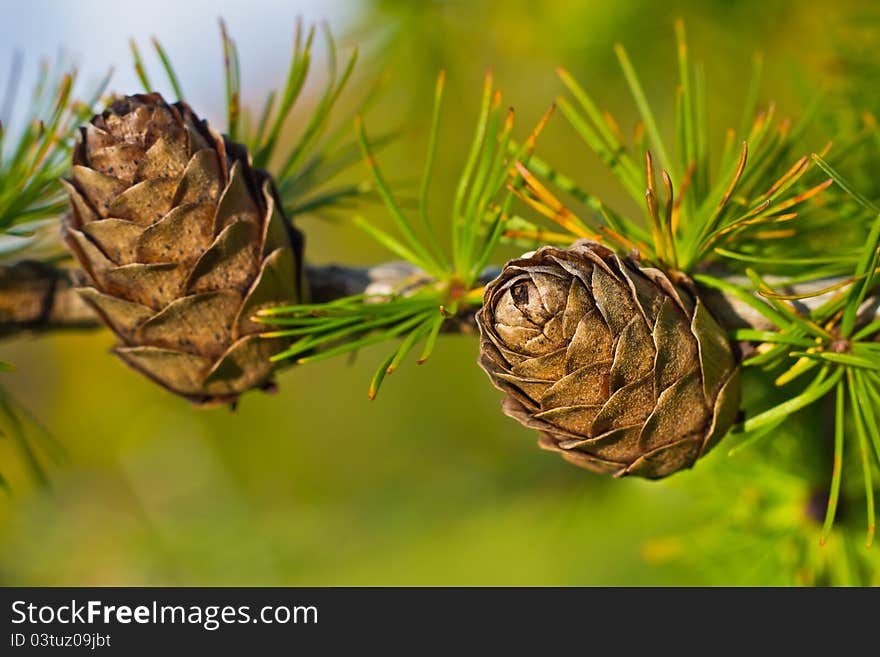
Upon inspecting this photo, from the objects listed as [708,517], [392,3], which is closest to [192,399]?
[708,517]

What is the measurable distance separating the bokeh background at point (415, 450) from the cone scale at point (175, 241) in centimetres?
13

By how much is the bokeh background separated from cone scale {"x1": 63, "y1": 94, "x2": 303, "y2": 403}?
0.13m

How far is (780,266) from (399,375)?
318cm

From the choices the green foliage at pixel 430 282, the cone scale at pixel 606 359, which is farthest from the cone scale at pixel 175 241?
the cone scale at pixel 606 359

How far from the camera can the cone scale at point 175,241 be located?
513 mm

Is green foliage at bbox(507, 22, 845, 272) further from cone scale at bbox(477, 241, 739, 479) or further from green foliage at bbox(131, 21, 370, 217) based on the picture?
green foliage at bbox(131, 21, 370, 217)

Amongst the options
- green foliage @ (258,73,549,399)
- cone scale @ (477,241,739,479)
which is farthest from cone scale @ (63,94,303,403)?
cone scale @ (477,241,739,479)

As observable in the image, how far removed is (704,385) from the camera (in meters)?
0.47

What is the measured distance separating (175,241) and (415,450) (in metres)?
3.03

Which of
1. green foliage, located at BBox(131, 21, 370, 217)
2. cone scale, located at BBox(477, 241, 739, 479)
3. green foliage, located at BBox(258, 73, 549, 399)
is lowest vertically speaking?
cone scale, located at BBox(477, 241, 739, 479)

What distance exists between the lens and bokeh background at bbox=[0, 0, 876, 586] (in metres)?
1.23

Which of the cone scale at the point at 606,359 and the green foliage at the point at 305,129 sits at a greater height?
the green foliage at the point at 305,129

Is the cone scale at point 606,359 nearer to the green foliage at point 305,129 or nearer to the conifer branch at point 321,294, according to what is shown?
the conifer branch at point 321,294

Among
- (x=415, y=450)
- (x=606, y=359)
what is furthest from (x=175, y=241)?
(x=415, y=450)
